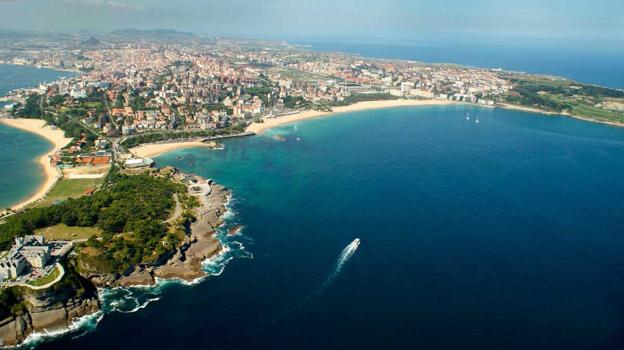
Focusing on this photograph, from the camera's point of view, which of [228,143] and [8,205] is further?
[228,143]

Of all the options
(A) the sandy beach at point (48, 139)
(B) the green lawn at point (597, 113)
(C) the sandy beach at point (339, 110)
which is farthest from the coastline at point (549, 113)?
(A) the sandy beach at point (48, 139)

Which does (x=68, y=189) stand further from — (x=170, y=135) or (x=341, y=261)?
(x=341, y=261)

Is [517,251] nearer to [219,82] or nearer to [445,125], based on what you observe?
[445,125]

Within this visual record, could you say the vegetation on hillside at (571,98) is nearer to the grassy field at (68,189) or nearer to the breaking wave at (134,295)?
the breaking wave at (134,295)

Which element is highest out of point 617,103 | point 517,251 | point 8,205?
point 617,103

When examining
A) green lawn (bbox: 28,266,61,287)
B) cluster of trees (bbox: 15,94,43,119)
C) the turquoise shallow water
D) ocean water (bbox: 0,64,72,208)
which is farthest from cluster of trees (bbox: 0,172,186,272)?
cluster of trees (bbox: 15,94,43,119)

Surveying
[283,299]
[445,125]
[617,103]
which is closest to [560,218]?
[283,299]
